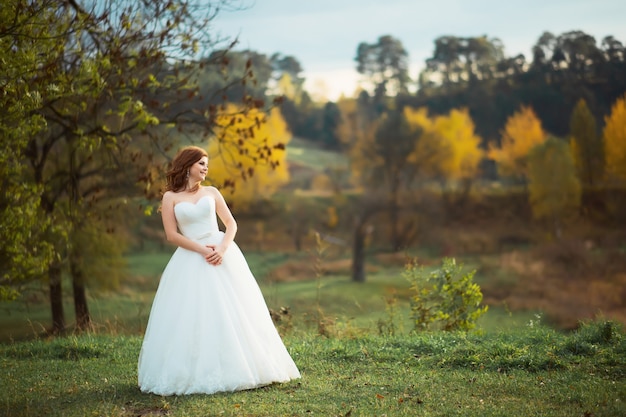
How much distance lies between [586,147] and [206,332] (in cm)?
4597

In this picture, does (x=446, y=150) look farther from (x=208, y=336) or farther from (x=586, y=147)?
(x=208, y=336)

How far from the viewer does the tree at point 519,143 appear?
53.9 m

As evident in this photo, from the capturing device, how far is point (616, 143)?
1735 inches

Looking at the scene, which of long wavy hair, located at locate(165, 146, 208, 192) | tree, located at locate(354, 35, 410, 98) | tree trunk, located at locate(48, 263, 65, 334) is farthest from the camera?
tree, located at locate(354, 35, 410, 98)

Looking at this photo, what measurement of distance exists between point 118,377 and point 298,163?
64761mm

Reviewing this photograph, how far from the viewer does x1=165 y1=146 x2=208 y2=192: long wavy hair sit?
7.33 m

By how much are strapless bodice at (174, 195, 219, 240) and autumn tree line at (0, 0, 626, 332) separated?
2.87m

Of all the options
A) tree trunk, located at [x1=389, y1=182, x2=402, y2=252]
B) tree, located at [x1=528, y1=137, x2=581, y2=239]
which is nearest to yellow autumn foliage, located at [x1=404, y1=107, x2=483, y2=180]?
tree trunk, located at [x1=389, y1=182, x2=402, y2=252]

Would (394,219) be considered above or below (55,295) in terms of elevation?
below

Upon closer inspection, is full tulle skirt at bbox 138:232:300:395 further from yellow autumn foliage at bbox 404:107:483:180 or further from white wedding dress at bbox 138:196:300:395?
yellow autumn foliage at bbox 404:107:483:180

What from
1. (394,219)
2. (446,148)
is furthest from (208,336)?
(446,148)

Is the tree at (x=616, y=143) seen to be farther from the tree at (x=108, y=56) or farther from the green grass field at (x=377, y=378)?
the green grass field at (x=377, y=378)

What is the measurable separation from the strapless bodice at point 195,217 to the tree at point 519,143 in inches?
1911

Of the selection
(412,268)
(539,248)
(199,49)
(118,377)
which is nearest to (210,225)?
(118,377)
